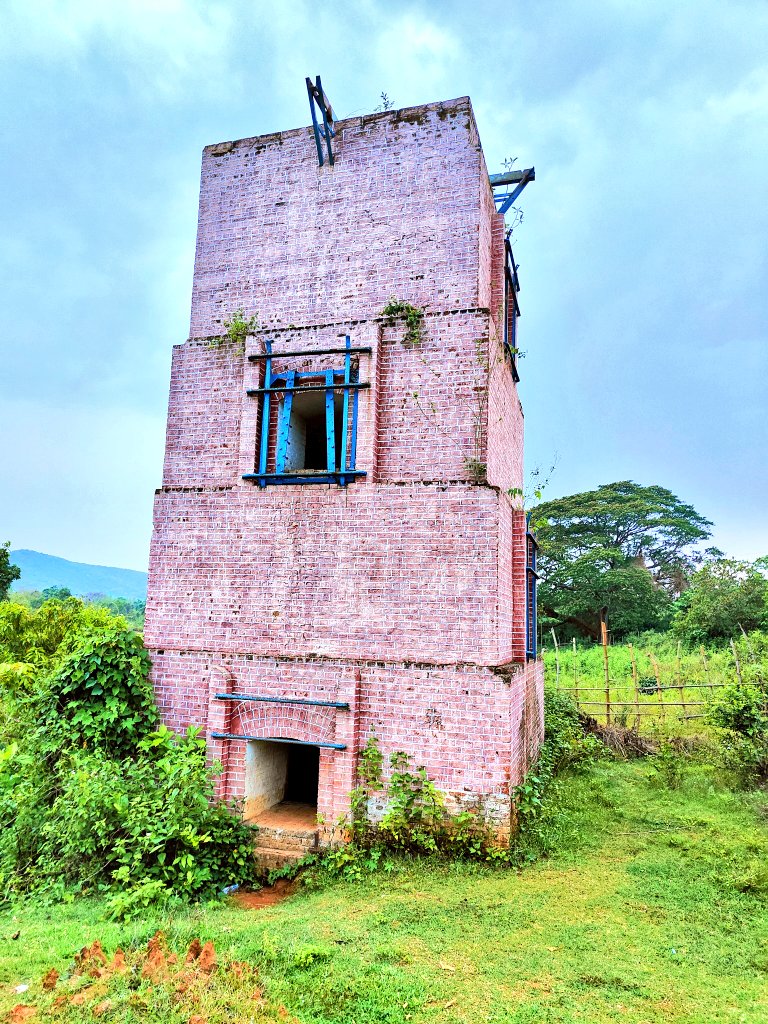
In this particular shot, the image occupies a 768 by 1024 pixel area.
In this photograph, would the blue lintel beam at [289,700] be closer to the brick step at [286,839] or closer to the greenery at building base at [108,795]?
the greenery at building base at [108,795]

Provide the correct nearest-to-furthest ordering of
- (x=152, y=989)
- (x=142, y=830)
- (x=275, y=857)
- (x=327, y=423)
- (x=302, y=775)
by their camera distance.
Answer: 1. (x=152, y=989)
2. (x=142, y=830)
3. (x=275, y=857)
4. (x=327, y=423)
5. (x=302, y=775)

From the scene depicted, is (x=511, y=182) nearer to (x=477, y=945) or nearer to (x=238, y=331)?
(x=238, y=331)

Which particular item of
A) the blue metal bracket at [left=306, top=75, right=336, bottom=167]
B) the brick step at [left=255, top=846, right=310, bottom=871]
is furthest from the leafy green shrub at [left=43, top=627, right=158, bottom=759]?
the blue metal bracket at [left=306, top=75, right=336, bottom=167]

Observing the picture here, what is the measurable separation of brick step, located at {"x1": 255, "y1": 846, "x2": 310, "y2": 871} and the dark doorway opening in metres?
1.18

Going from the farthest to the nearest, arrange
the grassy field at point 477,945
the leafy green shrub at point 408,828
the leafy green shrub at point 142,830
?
the leafy green shrub at point 408,828, the leafy green shrub at point 142,830, the grassy field at point 477,945

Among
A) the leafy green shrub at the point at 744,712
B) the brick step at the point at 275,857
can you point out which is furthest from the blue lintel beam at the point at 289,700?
the leafy green shrub at the point at 744,712

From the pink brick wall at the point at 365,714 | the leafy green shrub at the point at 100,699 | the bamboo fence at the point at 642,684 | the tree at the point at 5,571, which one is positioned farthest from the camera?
the tree at the point at 5,571

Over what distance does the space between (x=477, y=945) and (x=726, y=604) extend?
1846 cm

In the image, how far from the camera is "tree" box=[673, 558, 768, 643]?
19.5 metres

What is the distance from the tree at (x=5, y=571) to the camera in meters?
22.5

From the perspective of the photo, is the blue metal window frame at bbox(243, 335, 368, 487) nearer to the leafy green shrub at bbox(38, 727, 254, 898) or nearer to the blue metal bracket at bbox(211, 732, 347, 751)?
the blue metal bracket at bbox(211, 732, 347, 751)

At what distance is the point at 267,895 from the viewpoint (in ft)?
18.7

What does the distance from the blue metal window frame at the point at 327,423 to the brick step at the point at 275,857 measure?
147 inches

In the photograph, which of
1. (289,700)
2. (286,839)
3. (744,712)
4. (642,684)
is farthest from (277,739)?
(642,684)
